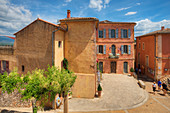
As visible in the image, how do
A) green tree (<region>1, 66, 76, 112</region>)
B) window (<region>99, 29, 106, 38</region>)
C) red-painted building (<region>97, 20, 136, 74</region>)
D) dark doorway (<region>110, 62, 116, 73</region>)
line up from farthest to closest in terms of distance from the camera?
dark doorway (<region>110, 62, 116, 73</region>) → window (<region>99, 29, 106, 38</region>) → red-painted building (<region>97, 20, 136, 74</region>) → green tree (<region>1, 66, 76, 112</region>)

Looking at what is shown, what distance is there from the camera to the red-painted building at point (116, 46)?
20359 millimetres

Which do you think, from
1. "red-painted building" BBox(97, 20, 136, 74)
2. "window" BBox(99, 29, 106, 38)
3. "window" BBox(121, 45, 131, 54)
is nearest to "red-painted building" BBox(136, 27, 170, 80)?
"red-painted building" BBox(97, 20, 136, 74)

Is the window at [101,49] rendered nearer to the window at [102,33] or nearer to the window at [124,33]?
the window at [102,33]

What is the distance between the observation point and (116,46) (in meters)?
20.6

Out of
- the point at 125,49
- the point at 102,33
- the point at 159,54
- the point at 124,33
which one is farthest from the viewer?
the point at 125,49

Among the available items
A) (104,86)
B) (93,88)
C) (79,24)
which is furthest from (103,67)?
(79,24)

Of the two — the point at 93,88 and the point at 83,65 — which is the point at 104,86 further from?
the point at 83,65

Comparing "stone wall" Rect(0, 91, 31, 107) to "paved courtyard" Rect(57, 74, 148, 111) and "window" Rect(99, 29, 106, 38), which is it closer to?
"paved courtyard" Rect(57, 74, 148, 111)

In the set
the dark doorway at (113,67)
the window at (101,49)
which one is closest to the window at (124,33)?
the window at (101,49)

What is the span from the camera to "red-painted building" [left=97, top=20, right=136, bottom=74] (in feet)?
66.8

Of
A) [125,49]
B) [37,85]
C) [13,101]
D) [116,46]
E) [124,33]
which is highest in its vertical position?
[124,33]

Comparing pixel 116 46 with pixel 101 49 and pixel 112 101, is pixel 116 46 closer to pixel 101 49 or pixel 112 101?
pixel 101 49

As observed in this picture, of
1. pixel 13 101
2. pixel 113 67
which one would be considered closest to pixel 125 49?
pixel 113 67

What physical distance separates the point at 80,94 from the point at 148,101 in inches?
286
